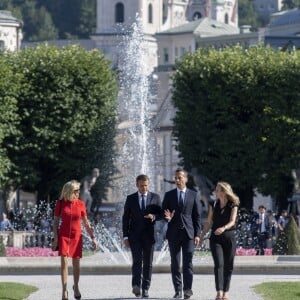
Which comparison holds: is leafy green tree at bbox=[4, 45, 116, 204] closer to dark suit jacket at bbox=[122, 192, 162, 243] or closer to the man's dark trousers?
dark suit jacket at bbox=[122, 192, 162, 243]

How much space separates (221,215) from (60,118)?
3812cm

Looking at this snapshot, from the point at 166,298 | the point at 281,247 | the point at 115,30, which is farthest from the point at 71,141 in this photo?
the point at 115,30

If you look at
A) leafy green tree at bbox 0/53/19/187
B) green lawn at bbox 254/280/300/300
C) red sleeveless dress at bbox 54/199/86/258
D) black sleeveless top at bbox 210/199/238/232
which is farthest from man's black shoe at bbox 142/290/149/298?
leafy green tree at bbox 0/53/19/187

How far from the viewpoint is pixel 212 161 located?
62906 millimetres

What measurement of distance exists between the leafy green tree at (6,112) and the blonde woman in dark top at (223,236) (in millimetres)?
35425

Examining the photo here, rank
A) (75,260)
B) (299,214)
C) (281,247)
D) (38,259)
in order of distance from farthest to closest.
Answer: (299,214) → (281,247) → (38,259) → (75,260)

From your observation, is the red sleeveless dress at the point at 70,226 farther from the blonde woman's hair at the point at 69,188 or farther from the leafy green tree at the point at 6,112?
the leafy green tree at the point at 6,112

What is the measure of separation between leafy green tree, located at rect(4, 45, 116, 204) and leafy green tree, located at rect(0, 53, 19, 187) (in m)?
0.62

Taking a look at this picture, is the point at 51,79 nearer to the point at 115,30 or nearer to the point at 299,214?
the point at 299,214

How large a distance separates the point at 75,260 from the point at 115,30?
562 ft

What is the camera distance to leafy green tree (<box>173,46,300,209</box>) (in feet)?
205

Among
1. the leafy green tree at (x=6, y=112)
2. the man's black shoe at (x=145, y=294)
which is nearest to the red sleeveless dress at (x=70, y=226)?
the man's black shoe at (x=145, y=294)

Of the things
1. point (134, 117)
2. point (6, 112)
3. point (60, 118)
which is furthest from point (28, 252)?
point (134, 117)

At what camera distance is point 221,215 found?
2558 centimetres
